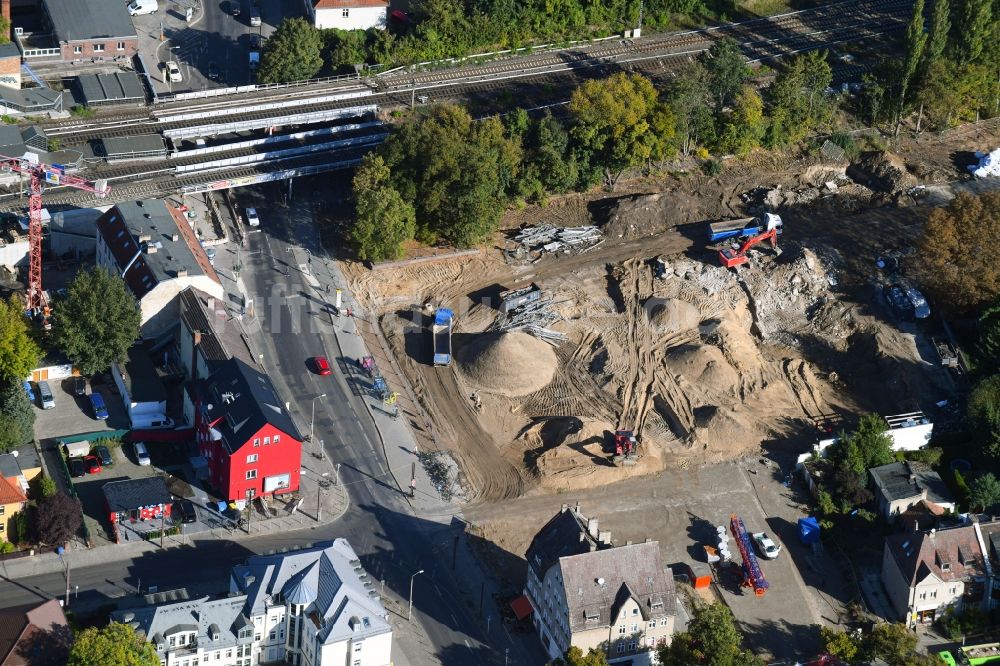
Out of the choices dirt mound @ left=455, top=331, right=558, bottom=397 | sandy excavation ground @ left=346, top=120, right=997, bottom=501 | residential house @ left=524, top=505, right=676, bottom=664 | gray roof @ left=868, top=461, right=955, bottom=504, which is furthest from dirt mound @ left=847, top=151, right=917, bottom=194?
residential house @ left=524, top=505, right=676, bottom=664

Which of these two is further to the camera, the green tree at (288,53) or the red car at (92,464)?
the green tree at (288,53)

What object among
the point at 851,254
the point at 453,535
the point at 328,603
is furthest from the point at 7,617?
the point at 851,254

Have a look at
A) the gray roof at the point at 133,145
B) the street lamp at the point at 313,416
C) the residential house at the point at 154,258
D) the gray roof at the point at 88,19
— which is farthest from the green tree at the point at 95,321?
the gray roof at the point at 88,19

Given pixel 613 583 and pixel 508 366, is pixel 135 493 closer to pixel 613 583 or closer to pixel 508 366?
pixel 508 366

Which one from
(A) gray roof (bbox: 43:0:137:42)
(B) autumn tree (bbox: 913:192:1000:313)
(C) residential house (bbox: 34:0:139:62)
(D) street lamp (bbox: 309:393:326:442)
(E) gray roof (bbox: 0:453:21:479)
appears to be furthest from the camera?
(A) gray roof (bbox: 43:0:137:42)

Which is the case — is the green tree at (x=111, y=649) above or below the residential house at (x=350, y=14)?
below

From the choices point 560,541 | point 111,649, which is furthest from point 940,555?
point 111,649

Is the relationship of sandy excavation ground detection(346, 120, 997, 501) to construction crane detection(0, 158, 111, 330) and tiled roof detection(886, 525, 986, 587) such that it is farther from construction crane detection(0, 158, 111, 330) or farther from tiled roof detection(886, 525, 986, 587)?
construction crane detection(0, 158, 111, 330)

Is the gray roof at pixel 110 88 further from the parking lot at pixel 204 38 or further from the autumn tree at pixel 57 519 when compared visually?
the autumn tree at pixel 57 519
